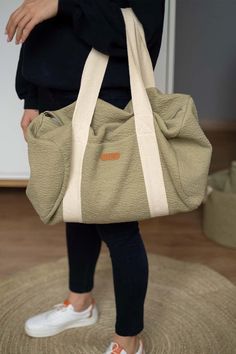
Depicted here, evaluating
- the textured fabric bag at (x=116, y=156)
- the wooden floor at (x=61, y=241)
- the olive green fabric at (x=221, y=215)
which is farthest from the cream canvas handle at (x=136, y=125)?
the olive green fabric at (x=221, y=215)

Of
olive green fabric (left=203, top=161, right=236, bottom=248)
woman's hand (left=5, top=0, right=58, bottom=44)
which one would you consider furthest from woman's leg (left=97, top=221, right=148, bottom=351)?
olive green fabric (left=203, top=161, right=236, bottom=248)

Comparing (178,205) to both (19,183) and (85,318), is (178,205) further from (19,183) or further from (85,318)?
(19,183)

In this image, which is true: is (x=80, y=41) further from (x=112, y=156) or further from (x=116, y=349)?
(x=116, y=349)

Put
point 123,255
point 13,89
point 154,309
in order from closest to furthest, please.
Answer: point 123,255 → point 154,309 → point 13,89

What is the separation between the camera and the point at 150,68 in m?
0.89

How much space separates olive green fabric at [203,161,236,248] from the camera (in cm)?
154

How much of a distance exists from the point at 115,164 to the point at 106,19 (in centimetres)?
24

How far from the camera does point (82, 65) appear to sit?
0.87 metres

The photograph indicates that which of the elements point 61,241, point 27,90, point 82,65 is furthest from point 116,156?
point 61,241

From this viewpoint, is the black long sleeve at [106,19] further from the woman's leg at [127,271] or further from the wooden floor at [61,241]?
the wooden floor at [61,241]

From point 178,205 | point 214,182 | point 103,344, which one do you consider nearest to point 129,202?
point 178,205

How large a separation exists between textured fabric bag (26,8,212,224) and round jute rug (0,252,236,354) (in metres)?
0.40

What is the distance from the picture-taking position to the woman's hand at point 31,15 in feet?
2.63

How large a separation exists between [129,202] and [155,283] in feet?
1.88
